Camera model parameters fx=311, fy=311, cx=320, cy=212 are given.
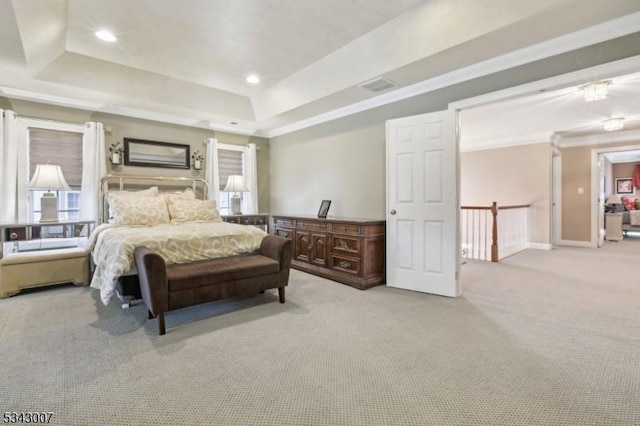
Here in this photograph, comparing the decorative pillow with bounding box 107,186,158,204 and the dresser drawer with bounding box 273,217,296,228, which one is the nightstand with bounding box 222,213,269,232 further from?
the decorative pillow with bounding box 107,186,158,204

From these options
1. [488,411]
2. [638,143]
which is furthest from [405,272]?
[638,143]

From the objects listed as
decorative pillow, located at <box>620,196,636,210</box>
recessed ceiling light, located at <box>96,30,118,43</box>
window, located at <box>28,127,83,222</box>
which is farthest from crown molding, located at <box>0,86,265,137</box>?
decorative pillow, located at <box>620,196,636,210</box>

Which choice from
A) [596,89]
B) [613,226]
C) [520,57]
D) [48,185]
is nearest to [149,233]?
[48,185]

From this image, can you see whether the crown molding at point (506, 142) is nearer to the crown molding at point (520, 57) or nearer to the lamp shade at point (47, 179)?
the crown molding at point (520, 57)

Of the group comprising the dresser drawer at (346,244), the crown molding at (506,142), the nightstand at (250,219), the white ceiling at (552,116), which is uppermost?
the white ceiling at (552,116)

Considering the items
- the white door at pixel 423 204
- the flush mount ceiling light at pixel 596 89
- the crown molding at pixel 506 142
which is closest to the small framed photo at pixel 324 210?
the white door at pixel 423 204

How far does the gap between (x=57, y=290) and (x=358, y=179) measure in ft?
14.2

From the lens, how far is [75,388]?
6.15 feet

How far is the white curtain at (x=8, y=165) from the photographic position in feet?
12.9

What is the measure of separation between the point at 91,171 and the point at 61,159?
391 mm

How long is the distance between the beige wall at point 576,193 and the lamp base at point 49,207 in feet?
33.6

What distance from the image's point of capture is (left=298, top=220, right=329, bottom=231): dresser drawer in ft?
15.0

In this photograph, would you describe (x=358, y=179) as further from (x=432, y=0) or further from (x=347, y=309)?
(x=432, y=0)

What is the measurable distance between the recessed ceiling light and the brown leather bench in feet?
7.40
